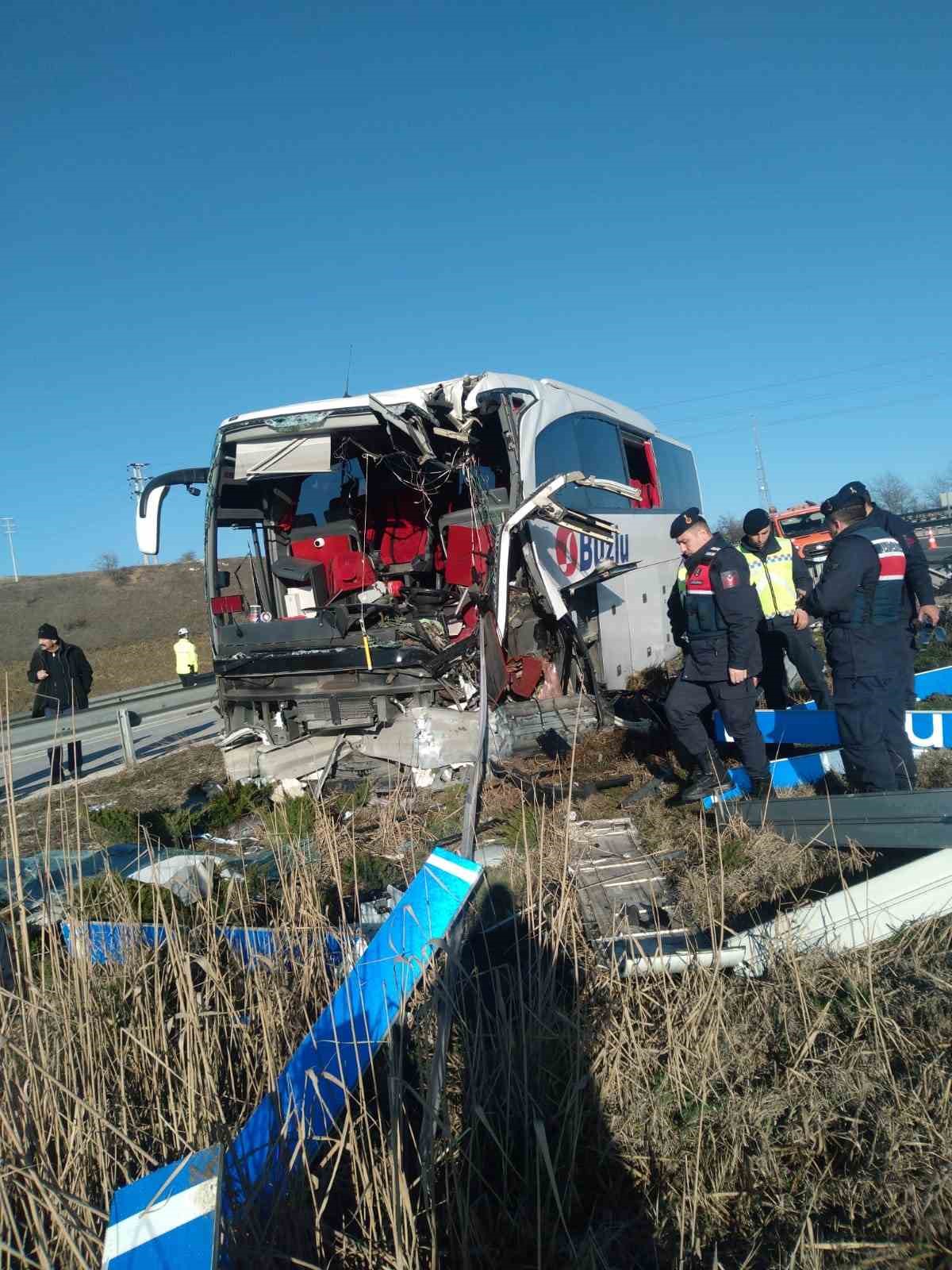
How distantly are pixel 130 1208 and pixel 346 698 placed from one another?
453cm

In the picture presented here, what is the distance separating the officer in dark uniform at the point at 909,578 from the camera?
14.9 feet

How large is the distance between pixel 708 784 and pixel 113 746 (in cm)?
972

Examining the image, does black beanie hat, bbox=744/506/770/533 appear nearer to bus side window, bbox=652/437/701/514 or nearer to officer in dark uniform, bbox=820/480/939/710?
officer in dark uniform, bbox=820/480/939/710

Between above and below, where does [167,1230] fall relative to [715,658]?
below

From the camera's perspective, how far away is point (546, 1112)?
2.17 metres

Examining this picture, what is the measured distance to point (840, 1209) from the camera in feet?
6.20

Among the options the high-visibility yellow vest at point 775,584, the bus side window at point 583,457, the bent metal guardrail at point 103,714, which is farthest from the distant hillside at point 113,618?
the high-visibility yellow vest at point 775,584

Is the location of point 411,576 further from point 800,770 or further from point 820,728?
point 800,770

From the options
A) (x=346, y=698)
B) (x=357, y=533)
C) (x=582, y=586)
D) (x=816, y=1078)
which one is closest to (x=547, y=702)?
(x=582, y=586)

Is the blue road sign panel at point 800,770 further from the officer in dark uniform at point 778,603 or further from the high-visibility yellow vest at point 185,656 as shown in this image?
the high-visibility yellow vest at point 185,656

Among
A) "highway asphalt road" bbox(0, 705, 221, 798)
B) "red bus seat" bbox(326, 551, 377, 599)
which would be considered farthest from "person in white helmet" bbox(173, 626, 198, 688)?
"red bus seat" bbox(326, 551, 377, 599)

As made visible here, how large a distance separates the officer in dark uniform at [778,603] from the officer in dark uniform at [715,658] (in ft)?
4.18

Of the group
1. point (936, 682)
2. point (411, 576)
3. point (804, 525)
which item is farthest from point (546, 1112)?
point (804, 525)

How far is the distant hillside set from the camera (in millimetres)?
27495
